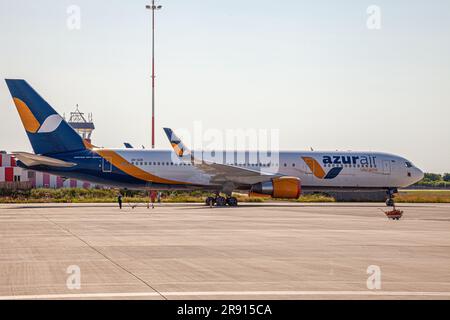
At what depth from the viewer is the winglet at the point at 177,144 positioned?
47562mm

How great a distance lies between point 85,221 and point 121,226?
11.7ft

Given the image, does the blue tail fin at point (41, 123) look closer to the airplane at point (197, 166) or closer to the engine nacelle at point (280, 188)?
the airplane at point (197, 166)

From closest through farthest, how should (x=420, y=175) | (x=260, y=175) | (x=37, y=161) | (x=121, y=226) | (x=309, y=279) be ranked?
(x=309, y=279)
(x=121, y=226)
(x=37, y=161)
(x=260, y=175)
(x=420, y=175)

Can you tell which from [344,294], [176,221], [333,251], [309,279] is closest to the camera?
[344,294]

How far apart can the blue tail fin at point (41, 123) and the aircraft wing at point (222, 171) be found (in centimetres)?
599

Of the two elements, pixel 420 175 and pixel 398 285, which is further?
pixel 420 175

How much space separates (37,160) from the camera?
1720 inches

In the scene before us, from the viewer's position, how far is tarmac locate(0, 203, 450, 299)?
10.9 meters

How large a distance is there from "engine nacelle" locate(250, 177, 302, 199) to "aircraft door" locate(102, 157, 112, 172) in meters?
9.43

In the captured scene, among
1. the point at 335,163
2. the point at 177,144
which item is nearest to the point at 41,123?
the point at 177,144

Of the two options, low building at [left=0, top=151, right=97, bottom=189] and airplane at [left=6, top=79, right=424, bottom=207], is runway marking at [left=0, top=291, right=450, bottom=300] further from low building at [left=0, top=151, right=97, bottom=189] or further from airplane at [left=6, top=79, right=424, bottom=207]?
low building at [left=0, top=151, right=97, bottom=189]

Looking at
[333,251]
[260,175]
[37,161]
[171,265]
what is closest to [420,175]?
[260,175]

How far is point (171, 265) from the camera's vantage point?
14102 mm

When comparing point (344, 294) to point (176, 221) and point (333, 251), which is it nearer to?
point (333, 251)
